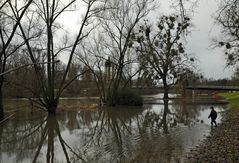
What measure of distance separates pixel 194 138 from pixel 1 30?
18.1 meters

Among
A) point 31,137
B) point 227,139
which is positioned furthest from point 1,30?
point 227,139

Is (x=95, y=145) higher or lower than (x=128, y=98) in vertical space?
lower

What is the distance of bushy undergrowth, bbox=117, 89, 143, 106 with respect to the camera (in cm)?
5059

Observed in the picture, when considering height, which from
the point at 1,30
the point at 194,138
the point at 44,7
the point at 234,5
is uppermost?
the point at 44,7

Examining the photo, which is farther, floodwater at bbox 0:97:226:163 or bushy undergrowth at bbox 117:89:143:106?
bushy undergrowth at bbox 117:89:143:106

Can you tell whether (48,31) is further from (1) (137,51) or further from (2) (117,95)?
(1) (137,51)

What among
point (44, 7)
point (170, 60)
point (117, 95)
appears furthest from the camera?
point (170, 60)

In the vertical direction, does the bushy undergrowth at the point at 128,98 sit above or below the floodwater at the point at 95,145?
above

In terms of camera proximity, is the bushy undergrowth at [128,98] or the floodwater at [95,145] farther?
the bushy undergrowth at [128,98]

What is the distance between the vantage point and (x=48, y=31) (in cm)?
3459

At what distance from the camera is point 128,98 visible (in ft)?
166

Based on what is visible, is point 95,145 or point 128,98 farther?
point 128,98

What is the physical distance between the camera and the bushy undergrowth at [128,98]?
50594mm

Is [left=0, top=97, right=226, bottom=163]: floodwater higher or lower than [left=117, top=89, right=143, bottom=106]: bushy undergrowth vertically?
lower
